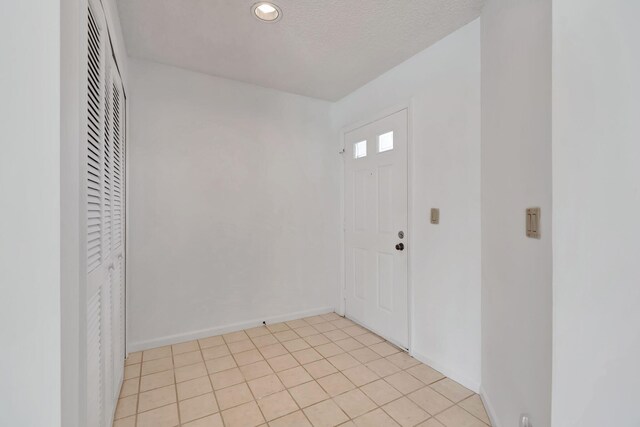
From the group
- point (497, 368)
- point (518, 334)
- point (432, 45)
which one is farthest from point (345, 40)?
point (497, 368)

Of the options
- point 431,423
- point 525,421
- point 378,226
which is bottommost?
point 431,423

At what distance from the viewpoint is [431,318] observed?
2158mm

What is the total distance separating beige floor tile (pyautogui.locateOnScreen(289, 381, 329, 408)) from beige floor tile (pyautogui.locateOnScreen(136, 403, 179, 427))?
0.71 metres

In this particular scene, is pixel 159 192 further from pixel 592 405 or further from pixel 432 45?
pixel 592 405

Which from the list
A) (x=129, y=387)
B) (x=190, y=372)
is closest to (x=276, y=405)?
(x=190, y=372)

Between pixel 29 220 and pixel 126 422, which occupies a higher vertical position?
pixel 29 220

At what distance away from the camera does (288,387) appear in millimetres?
1902

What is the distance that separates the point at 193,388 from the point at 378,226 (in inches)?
77.8

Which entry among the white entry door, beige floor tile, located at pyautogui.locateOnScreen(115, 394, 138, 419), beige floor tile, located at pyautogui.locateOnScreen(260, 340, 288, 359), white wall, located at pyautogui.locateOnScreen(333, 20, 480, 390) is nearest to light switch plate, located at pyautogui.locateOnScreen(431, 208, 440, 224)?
white wall, located at pyautogui.locateOnScreen(333, 20, 480, 390)

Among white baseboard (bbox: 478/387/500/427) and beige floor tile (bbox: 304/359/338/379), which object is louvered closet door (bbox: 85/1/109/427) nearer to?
beige floor tile (bbox: 304/359/338/379)

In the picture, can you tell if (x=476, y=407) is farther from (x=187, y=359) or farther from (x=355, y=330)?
(x=187, y=359)

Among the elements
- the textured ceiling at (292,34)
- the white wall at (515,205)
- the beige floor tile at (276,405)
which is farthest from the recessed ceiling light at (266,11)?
the beige floor tile at (276,405)

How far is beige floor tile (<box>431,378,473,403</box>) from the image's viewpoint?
1801 millimetres

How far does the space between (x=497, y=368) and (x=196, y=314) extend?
2401 mm
